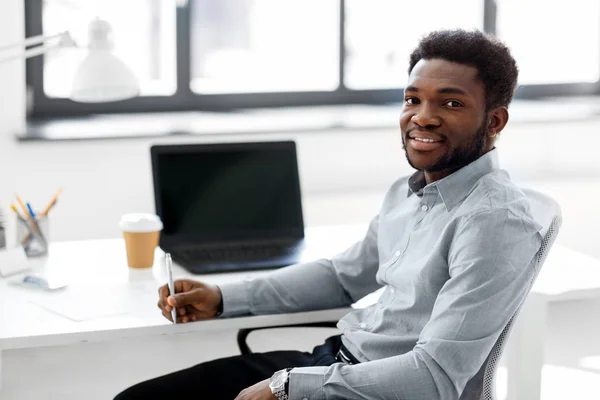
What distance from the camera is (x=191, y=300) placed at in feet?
6.82

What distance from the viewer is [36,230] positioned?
2.50 m

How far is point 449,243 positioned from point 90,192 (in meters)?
2.28

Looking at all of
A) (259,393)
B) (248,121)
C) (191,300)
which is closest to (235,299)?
(191,300)

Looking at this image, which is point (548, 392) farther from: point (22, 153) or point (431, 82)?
point (22, 153)

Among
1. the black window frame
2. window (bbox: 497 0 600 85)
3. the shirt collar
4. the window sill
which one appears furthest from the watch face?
window (bbox: 497 0 600 85)

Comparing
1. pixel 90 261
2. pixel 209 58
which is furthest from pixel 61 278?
pixel 209 58

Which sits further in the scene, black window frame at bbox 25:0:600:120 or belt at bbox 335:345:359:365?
black window frame at bbox 25:0:600:120

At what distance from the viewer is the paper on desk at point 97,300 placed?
2.09 m

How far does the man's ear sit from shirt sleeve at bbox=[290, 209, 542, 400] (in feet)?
0.67

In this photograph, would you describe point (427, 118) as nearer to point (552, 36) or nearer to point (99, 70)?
point (99, 70)

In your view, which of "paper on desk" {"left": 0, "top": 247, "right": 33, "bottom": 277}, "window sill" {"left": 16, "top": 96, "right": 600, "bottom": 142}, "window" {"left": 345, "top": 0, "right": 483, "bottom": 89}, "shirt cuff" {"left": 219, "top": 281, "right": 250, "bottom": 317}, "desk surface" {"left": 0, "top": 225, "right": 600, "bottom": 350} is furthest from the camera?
"window" {"left": 345, "top": 0, "right": 483, "bottom": 89}

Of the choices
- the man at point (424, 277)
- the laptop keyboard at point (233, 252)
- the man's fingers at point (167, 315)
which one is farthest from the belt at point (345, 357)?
the laptop keyboard at point (233, 252)

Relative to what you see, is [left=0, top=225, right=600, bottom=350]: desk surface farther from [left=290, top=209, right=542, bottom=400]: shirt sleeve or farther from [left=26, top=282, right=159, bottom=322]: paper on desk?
[left=290, top=209, right=542, bottom=400]: shirt sleeve

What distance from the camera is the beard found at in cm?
190
